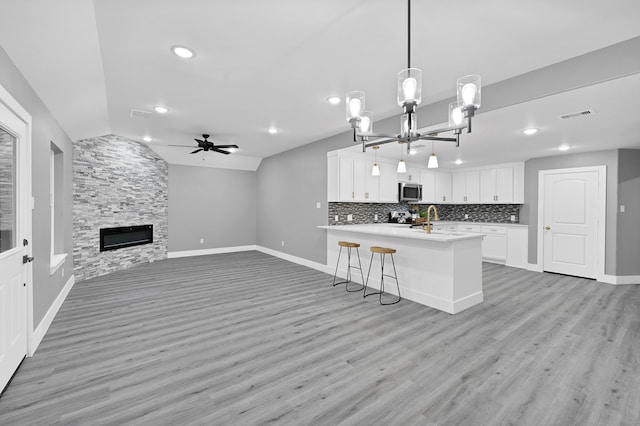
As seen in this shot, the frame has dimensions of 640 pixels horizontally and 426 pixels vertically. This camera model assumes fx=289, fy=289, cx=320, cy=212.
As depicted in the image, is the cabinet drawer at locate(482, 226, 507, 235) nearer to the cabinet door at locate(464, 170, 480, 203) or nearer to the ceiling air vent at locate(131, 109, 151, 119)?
the cabinet door at locate(464, 170, 480, 203)

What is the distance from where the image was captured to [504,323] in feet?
10.7

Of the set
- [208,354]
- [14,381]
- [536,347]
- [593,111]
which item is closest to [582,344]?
[536,347]

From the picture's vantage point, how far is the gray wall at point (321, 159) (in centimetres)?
239

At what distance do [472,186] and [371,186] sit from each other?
125 inches

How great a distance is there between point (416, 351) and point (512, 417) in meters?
0.87

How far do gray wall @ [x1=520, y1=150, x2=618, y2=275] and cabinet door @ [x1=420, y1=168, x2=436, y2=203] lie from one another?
188 cm

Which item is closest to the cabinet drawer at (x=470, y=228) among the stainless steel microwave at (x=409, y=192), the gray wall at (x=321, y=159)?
the gray wall at (x=321, y=159)

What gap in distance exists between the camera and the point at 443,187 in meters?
7.50

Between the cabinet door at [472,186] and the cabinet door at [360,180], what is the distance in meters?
3.31

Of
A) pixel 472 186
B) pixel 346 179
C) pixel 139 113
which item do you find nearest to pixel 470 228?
pixel 472 186

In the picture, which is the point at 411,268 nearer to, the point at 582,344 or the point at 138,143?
the point at 582,344

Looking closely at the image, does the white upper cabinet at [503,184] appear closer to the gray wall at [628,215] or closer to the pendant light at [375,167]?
the gray wall at [628,215]

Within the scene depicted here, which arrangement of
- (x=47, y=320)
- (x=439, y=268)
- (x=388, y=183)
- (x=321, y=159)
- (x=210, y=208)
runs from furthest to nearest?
(x=210, y=208)
(x=388, y=183)
(x=321, y=159)
(x=439, y=268)
(x=47, y=320)

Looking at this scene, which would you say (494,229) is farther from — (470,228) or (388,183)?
(388,183)
